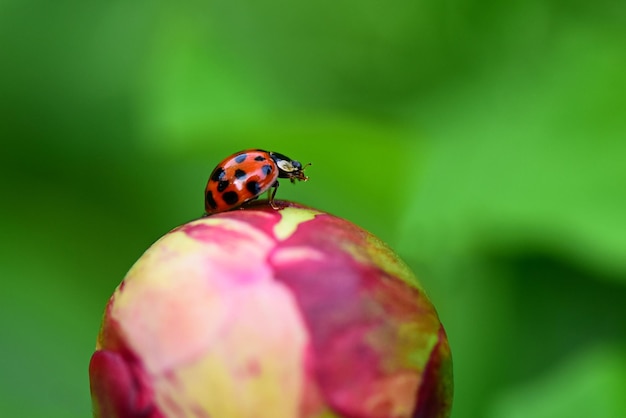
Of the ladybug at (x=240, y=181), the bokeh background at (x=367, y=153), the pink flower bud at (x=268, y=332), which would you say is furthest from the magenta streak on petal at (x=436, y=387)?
the bokeh background at (x=367, y=153)

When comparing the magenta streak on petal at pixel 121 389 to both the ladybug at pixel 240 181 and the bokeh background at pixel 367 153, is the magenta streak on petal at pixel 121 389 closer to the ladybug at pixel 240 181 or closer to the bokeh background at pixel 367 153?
Result: the ladybug at pixel 240 181

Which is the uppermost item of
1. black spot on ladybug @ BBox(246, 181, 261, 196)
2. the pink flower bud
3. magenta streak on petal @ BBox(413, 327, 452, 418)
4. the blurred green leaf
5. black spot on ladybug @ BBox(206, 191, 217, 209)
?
black spot on ladybug @ BBox(246, 181, 261, 196)

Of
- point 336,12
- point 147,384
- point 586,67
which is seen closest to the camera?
point 147,384

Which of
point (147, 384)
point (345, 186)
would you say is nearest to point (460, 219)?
point (345, 186)

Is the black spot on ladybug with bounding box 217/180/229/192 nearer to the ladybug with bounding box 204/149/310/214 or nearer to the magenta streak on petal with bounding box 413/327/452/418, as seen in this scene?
the ladybug with bounding box 204/149/310/214

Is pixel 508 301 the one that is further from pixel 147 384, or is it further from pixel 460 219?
pixel 147 384

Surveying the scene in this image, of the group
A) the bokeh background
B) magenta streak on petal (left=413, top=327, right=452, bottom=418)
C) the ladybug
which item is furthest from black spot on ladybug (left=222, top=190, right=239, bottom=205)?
the bokeh background

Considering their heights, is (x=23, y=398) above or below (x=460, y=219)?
below
